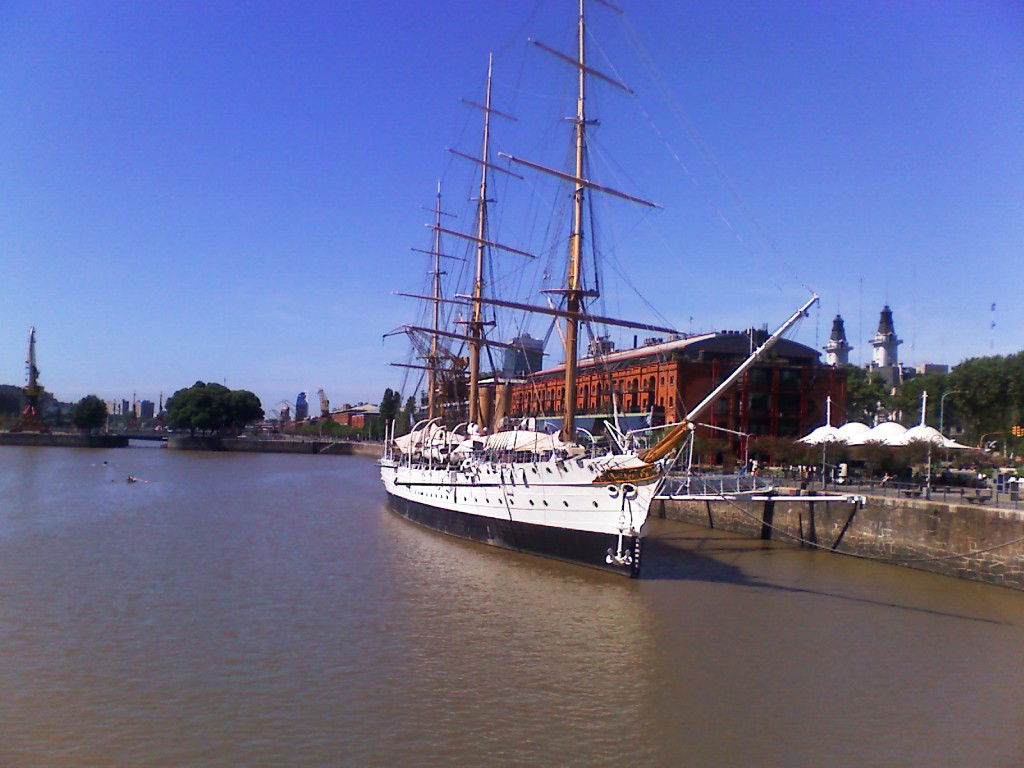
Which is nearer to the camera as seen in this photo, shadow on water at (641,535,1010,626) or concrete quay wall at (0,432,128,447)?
shadow on water at (641,535,1010,626)

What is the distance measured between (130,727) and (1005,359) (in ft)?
196

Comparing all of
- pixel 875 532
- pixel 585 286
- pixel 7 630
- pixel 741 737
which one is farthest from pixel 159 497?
pixel 741 737

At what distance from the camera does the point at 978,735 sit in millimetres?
14664

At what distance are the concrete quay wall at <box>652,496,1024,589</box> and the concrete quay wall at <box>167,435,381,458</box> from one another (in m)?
109

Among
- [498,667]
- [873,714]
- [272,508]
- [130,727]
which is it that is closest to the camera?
[130,727]

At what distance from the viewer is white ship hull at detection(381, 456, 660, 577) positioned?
27234 millimetres

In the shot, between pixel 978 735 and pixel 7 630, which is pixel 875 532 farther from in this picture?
pixel 7 630

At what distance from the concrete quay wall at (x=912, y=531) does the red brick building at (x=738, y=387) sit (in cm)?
2582

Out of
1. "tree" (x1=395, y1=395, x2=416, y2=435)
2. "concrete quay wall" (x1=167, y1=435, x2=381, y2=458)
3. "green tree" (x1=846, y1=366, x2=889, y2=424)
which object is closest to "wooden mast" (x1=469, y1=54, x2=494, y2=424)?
"tree" (x1=395, y1=395, x2=416, y2=435)

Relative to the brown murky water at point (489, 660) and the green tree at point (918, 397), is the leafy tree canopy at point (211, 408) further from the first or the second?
the brown murky water at point (489, 660)

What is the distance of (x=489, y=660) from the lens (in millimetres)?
17906

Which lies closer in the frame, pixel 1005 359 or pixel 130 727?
pixel 130 727

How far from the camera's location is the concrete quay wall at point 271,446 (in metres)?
143

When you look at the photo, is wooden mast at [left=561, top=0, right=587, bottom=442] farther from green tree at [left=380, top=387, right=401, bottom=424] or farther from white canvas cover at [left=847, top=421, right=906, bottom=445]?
green tree at [left=380, top=387, right=401, bottom=424]
